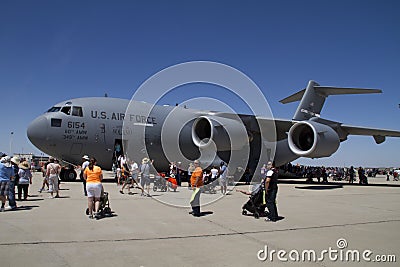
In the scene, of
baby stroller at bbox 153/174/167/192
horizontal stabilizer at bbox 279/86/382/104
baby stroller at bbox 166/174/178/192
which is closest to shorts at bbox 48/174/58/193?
baby stroller at bbox 153/174/167/192

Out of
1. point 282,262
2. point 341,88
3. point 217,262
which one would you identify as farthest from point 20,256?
point 341,88

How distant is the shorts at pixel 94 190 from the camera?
779 centimetres

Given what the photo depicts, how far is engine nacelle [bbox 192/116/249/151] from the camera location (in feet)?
55.3

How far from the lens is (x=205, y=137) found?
18.7m

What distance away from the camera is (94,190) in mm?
7805

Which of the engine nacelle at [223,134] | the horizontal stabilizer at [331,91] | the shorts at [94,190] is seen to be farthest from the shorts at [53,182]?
the horizontal stabilizer at [331,91]

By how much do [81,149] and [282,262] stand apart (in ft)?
43.4

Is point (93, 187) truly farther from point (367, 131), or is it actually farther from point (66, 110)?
point (367, 131)

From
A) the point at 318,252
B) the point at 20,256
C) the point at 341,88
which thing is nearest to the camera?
the point at 20,256

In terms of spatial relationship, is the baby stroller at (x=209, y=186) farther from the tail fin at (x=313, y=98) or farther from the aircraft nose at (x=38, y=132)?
the tail fin at (x=313, y=98)

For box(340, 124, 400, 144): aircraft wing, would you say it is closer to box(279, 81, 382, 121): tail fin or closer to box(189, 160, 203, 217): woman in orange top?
box(279, 81, 382, 121): tail fin

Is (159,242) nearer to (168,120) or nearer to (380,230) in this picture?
(380,230)

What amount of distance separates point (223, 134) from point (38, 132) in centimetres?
866

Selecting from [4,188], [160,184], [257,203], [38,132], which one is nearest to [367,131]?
[160,184]
